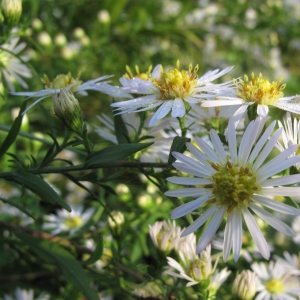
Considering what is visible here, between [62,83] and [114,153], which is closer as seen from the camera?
[114,153]

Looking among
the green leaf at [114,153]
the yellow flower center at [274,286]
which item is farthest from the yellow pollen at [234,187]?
the yellow flower center at [274,286]

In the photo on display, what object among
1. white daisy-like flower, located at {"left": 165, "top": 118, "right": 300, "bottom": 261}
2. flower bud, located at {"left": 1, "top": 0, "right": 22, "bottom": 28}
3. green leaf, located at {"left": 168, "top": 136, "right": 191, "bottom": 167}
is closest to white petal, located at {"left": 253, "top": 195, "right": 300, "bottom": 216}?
white daisy-like flower, located at {"left": 165, "top": 118, "right": 300, "bottom": 261}

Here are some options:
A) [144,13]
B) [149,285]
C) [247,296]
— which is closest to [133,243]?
[149,285]

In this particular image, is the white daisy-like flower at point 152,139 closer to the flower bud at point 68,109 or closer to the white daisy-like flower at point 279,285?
the flower bud at point 68,109

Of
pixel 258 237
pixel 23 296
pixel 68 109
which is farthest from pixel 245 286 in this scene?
pixel 23 296

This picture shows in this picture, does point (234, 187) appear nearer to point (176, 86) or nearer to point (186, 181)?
point (186, 181)

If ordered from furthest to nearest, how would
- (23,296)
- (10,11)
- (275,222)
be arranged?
(23,296)
(10,11)
(275,222)

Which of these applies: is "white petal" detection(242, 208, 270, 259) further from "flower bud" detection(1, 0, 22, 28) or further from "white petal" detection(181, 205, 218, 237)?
"flower bud" detection(1, 0, 22, 28)
